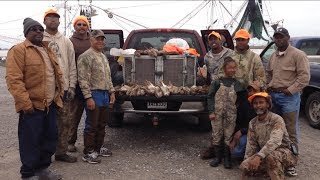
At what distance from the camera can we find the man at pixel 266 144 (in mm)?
4246

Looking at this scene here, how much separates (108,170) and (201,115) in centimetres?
179

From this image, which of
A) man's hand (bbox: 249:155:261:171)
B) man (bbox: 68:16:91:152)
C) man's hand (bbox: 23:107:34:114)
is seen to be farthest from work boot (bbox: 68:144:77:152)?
man's hand (bbox: 249:155:261:171)

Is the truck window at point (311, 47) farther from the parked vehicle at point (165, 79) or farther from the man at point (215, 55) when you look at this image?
the man at point (215, 55)

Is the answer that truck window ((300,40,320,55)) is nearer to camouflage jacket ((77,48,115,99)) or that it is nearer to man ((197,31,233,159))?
man ((197,31,233,159))

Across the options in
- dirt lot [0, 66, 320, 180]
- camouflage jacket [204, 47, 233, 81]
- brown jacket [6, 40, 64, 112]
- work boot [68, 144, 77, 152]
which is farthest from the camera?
work boot [68, 144, 77, 152]

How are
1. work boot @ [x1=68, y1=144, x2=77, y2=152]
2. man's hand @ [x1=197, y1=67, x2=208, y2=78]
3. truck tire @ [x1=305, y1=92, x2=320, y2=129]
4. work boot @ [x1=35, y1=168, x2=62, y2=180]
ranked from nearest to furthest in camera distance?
1. work boot @ [x1=35, y1=168, x2=62, y2=180]
2. work boot @ [x1=68, y1=144, x2=77, y2=152]
3. man's hand @ [x1=197, y1=67, x2=208, y2=78]
4. truck tire @ [x1=305, y1=92, x2=320, y2=129]

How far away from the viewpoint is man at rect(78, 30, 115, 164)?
5.07m

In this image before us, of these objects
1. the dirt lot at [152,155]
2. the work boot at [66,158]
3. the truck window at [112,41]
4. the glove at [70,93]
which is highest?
the truck window at [112,41]

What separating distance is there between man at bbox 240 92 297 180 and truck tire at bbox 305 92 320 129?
285cm

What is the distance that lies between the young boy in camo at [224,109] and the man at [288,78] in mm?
501

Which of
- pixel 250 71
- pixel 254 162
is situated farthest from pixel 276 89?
pixel 254 162

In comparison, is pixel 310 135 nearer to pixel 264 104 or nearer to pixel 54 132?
pixel 264 104

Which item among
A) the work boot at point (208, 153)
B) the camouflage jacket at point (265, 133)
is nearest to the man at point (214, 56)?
the work boot at point (208, 153)

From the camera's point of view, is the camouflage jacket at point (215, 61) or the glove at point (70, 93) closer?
the glove at point (70, 93)
